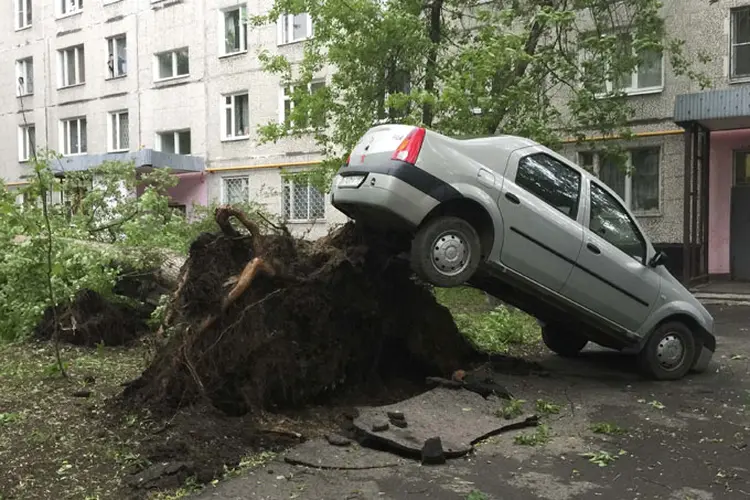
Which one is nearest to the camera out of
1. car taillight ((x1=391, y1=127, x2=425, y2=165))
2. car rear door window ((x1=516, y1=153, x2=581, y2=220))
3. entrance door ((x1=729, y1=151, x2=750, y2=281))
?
car taillight ((x1=391, y1=127, x2=425, y2=165))

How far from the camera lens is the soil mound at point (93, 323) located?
844cm

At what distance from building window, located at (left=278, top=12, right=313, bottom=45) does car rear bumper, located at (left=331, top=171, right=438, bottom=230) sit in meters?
19.7

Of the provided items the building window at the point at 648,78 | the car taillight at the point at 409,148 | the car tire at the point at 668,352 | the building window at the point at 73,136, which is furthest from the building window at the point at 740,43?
the building window at the point at 73,136

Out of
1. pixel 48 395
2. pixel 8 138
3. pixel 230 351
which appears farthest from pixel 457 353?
pixel 8 138

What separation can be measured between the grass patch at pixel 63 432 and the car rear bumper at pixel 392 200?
7.96 ft

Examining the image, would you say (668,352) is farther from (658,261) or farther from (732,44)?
(732,44)

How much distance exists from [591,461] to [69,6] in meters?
33.7

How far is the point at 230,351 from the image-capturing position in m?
5.36

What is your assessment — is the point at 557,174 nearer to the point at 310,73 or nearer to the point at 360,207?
the point at 360,207

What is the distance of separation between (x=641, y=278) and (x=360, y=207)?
297 cm

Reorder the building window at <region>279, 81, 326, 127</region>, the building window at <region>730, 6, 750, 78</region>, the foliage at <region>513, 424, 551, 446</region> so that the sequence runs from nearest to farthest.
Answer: the foliage at <region>513, 424, 551, 446</region>
the building window at <region>279, 81, 326, 127</region>
the building window at <region>730, 6, 750, 78</region>

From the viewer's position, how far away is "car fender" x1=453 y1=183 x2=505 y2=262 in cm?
589

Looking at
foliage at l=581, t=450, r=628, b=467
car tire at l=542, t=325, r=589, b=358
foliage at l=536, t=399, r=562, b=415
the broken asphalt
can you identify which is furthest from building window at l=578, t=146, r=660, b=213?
foliage at l=581, t=450, r=628, b=467

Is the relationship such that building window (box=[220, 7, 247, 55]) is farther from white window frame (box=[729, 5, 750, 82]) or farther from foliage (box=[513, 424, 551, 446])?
foliage (box=[513, 424, 551, 446])
